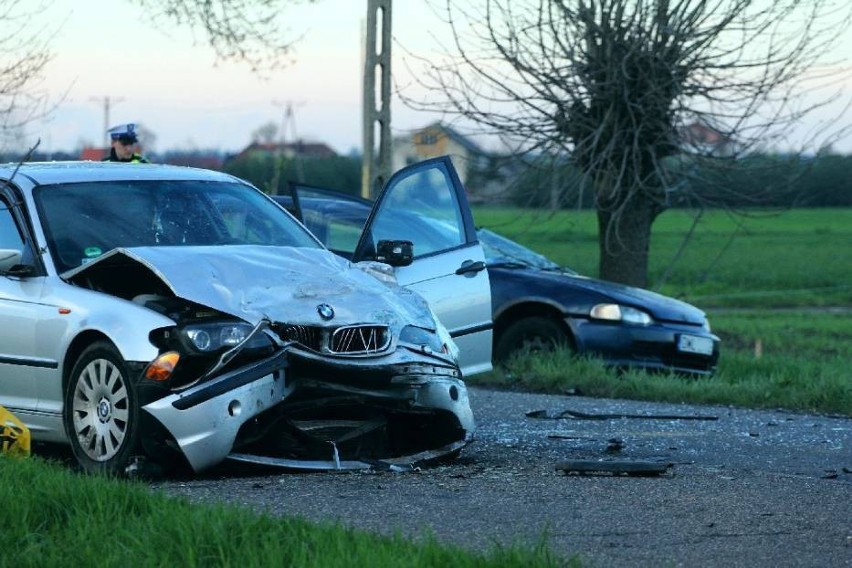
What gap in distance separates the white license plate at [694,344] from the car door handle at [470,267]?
341cm

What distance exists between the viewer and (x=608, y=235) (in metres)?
17.1

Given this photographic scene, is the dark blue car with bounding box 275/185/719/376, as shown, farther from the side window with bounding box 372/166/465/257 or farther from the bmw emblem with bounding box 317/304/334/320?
the bmw emblem with bounding box 317/304/334/320

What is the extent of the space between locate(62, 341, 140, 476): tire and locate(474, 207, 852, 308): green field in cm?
1015

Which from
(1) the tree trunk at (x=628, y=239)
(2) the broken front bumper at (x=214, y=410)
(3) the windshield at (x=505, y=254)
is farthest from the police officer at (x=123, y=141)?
(1) the tree trunk at (x=628, y=239)

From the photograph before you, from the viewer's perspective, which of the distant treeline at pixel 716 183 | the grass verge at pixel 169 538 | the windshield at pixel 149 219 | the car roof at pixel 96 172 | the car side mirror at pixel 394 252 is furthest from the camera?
the distant treeline at pixel 716 183

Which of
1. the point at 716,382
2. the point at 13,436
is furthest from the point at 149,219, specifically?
the point at 716,382

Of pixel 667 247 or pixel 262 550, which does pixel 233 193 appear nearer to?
pixel 262 550

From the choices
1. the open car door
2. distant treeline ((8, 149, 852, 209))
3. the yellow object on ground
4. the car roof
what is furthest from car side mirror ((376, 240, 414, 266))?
distant treeline ((8, 149, 852, 209))

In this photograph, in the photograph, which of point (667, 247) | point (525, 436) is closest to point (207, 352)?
point (525, 436)

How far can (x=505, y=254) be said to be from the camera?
1378cm

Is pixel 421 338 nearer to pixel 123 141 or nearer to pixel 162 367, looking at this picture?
pixel 162 367

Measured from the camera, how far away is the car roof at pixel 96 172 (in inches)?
324

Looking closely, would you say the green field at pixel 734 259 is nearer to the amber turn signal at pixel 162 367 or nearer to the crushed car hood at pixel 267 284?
the crushed car hood at pixel 267 284

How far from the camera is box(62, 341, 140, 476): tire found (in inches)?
269
